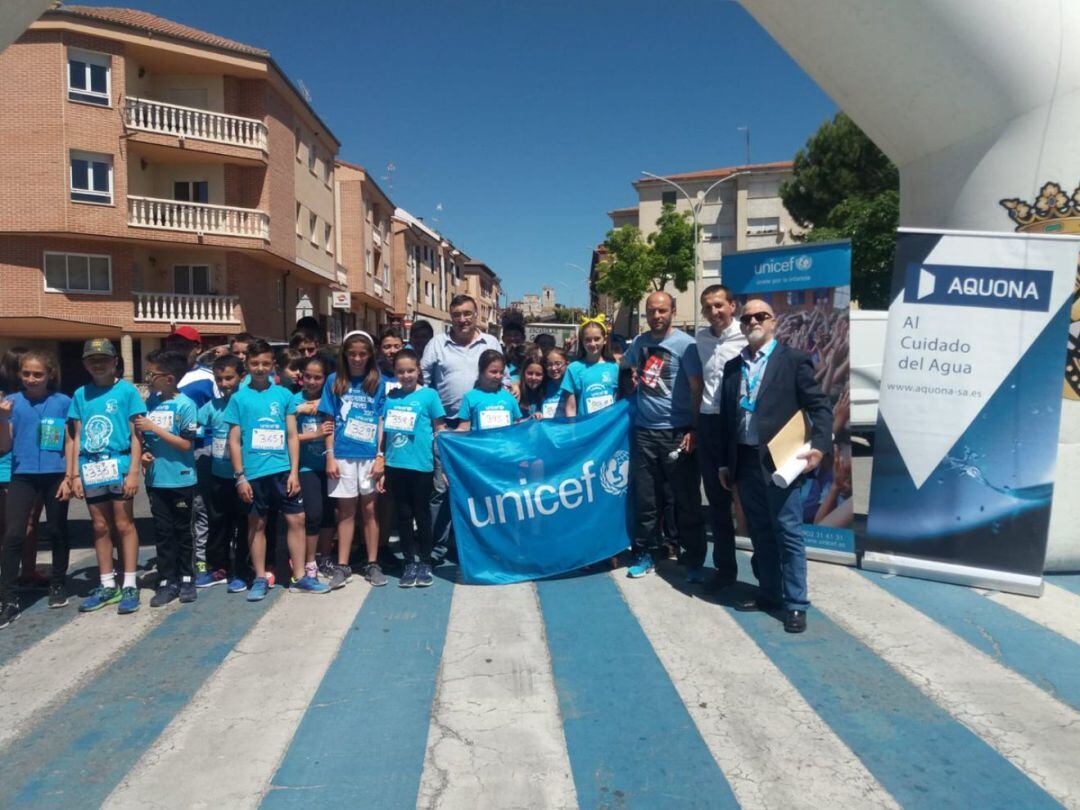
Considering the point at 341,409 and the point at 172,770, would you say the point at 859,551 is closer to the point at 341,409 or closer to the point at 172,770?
the point at 341,409

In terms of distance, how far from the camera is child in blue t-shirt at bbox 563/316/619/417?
20.6ft

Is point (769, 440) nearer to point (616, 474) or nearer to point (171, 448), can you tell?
point (616, 474)

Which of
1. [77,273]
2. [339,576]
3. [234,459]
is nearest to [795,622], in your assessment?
[339,576]

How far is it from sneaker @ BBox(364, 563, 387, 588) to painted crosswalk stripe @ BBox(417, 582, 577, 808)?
0.88 m

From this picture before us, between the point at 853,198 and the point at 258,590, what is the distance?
33.0m

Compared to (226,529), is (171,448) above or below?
above

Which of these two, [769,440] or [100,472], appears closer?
[769,440]

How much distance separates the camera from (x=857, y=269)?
93.6 feet

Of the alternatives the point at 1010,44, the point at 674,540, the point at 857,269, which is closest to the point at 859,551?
the point at 674,540

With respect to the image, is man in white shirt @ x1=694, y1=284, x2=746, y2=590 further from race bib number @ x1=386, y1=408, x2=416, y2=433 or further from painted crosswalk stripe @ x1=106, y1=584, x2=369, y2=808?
painted crosswalk stripe @ x1=106, y1=584, x2=369, y2=808

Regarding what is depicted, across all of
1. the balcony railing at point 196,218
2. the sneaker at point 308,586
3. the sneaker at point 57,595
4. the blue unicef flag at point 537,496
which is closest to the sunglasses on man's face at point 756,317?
the blue unicef flag at point 537,496

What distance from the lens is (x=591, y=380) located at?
6277 mm

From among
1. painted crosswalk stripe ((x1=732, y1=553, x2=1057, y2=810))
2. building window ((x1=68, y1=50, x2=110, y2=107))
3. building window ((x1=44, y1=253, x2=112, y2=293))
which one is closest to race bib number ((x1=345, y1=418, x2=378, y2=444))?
painted crosswalk stripe ((x1=732, y1=553, x2=1057, y2=810))

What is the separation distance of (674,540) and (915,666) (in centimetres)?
244
